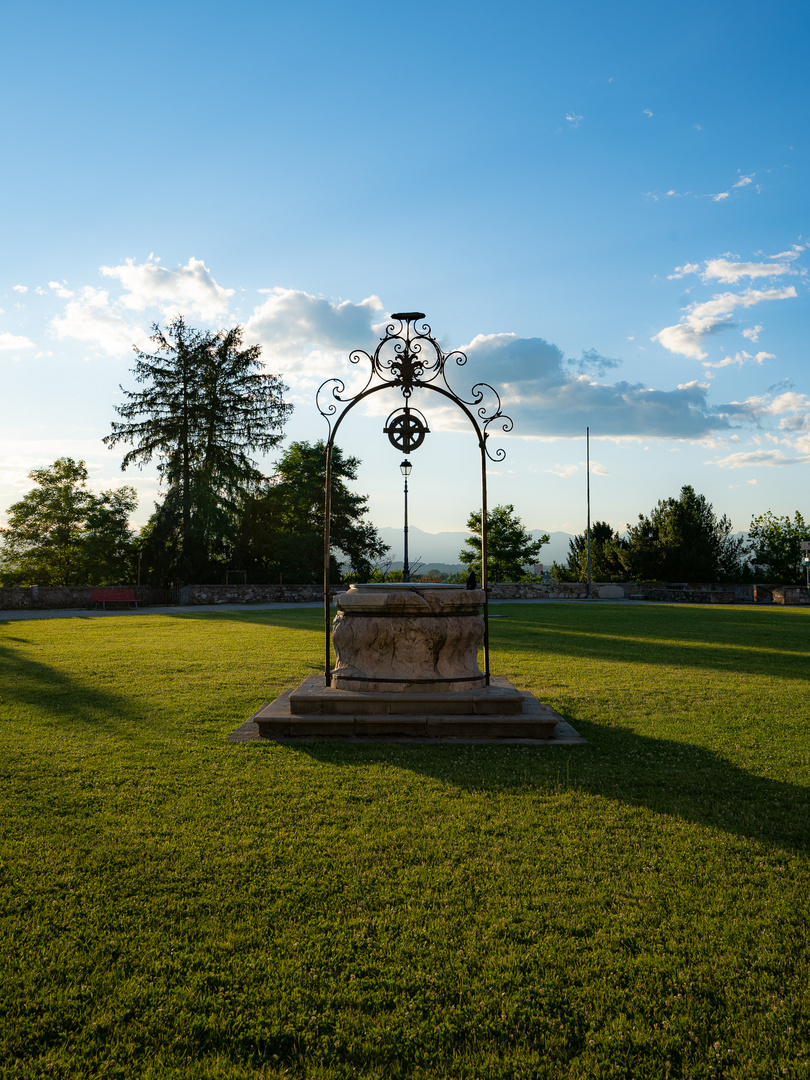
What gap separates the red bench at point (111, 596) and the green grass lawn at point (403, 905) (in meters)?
20.3

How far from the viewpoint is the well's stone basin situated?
5688mm

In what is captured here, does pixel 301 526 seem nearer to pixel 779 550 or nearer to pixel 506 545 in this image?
pixel 506 545

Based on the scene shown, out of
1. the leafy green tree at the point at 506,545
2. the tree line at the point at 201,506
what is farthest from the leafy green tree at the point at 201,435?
the leafy green tree at the point at 506,545

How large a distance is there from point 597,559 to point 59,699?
41.3 m

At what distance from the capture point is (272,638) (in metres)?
13.0

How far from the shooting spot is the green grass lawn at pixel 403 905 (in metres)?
2.00

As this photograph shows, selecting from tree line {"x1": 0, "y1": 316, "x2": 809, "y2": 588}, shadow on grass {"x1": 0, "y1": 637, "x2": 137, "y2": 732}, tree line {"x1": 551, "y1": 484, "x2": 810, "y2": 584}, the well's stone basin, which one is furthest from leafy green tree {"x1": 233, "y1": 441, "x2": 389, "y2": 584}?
the well's stone basin

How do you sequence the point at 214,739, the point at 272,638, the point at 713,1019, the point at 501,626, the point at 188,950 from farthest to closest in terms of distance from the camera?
the point at 501,626 → the point at 272,638 → the point at 214,739 → the point at 188,950 → the point at 713,1019

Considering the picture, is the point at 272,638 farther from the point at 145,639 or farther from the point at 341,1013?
the point at 341,1013

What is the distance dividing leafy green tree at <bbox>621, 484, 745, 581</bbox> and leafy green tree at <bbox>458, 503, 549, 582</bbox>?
20.0ft

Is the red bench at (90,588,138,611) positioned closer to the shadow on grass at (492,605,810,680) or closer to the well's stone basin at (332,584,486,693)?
the shadow on grass at (492,605,810,680)

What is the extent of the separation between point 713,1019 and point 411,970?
97 cm

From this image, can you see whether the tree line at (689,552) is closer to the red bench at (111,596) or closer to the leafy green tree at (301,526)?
the leafy green tree at (301,526)

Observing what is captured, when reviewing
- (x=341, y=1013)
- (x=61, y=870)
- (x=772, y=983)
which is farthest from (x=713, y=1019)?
(x=61, y=870)
